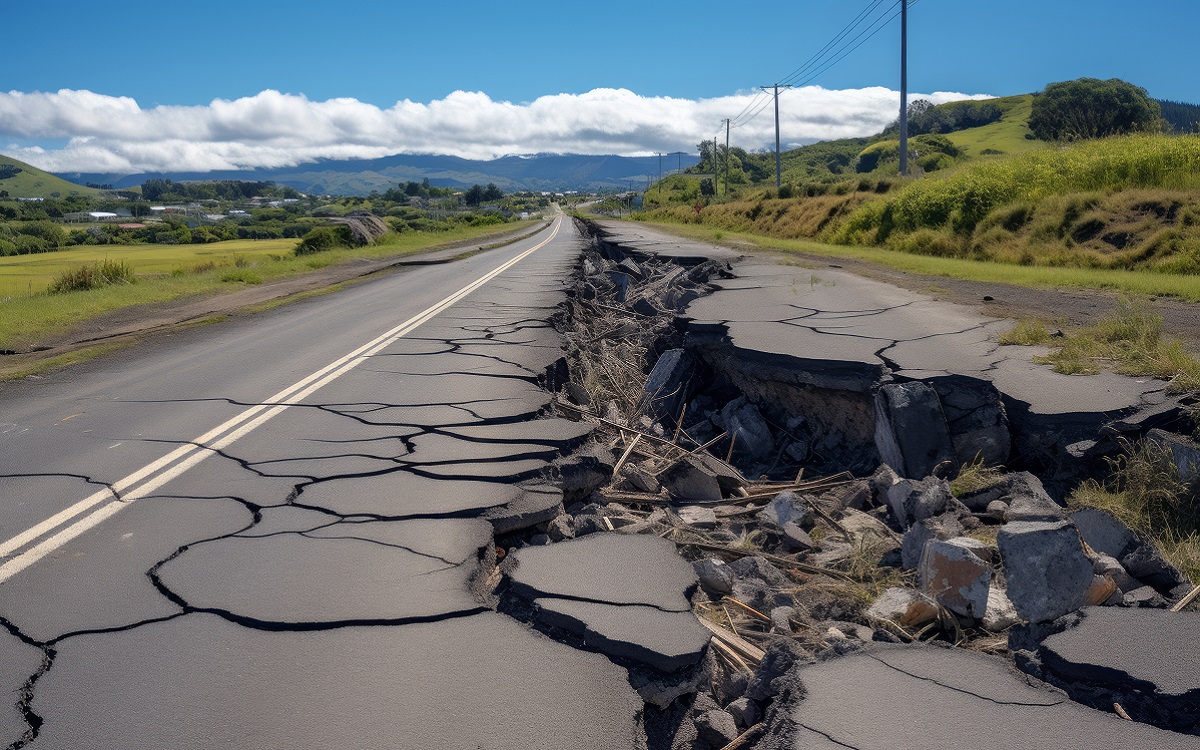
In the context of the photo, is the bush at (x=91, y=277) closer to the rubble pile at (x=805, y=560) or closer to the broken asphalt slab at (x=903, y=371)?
the broken asphalt slab at (x=903, y=371)

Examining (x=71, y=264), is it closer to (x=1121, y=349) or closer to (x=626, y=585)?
(x=626, y=585)

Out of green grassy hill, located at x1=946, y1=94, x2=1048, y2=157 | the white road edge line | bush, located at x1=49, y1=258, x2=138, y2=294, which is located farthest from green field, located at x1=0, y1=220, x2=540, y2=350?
green grassy hill, located at x1=946, y1=94, x2=1048, y2=157

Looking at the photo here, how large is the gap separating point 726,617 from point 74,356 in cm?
937

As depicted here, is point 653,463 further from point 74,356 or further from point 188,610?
point 74,356

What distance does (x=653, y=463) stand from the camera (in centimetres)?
586

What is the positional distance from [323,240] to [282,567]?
101ft

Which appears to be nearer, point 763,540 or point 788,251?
point 763,540

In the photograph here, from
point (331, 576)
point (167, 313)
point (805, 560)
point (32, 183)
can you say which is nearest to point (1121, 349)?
point (805, 560)

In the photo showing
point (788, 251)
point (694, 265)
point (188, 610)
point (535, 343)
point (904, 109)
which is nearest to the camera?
point (188, 610)

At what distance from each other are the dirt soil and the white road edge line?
406 centimetres

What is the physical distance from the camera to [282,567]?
144 inches

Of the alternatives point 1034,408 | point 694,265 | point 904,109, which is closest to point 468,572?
point 1034,408

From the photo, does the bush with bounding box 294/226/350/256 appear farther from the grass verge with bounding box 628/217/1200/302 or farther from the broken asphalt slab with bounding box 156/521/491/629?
the broken asphalt slab with bounding box 156/521/491/629

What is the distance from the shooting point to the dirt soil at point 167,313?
10.6 meters
